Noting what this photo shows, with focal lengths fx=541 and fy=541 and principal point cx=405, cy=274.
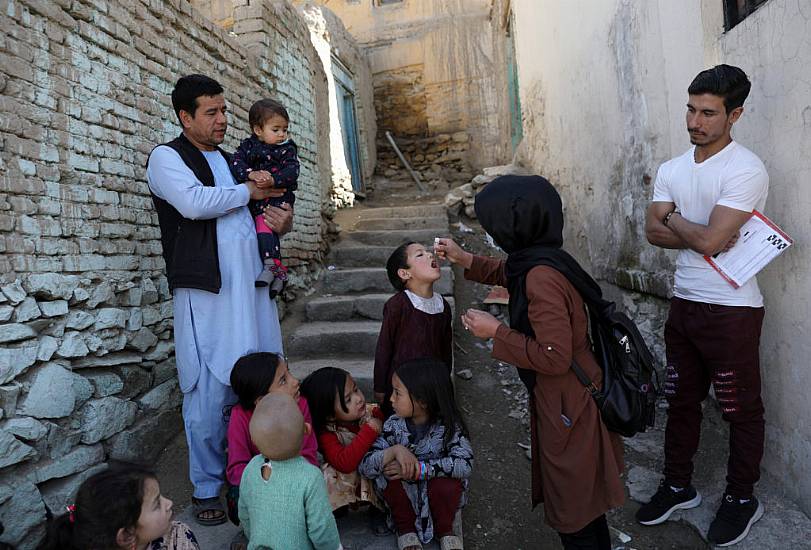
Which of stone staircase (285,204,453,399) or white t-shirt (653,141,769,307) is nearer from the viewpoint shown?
white t-shirt (653,141,769,307)

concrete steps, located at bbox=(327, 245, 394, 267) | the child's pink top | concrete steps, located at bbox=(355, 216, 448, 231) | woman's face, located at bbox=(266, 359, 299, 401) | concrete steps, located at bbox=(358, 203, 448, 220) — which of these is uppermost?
concrete steps, located at bbox=(358, 203, 448, 220)

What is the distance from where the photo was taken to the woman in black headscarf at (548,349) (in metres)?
1.74

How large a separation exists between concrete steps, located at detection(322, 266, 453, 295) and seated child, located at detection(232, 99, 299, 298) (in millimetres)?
2376

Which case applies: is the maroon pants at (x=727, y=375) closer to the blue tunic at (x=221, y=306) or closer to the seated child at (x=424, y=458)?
the seated child at (x=424, y=458)

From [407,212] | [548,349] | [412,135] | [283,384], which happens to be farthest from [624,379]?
[412,135]

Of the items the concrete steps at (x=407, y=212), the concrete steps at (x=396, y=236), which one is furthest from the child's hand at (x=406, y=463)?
the concrete steps at (x=407, y=212)

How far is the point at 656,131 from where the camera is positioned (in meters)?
3.36

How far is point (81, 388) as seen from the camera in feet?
8.34

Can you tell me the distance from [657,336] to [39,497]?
340 cm

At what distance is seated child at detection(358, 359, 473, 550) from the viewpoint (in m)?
2.16

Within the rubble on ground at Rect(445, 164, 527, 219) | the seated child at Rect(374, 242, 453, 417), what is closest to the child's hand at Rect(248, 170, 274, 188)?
the seated child at Rect(374, 242, 453, 417)

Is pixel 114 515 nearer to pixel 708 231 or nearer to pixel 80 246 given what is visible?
pixel 80 246

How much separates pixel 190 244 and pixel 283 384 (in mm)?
716

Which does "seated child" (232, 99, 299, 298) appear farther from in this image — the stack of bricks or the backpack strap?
the stack of bricks
